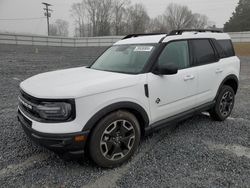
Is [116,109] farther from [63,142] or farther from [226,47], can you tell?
[226,47]

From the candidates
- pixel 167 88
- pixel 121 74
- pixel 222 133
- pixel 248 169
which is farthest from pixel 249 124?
pixel 121 74

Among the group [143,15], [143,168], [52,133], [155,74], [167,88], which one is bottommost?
[143,168]

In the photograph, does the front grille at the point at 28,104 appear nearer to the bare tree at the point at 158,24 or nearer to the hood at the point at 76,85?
the hood at the point at 76,85

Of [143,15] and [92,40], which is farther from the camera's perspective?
[143,15]

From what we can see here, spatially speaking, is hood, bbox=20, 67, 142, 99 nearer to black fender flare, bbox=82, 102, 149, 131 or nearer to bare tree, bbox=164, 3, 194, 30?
black fender flare, bbox=82, 102, 149, 131

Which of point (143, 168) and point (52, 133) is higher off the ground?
point (52, 133)

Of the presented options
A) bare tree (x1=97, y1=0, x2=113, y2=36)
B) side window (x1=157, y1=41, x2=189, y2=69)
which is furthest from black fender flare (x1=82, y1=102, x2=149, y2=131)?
bare tree (x1=97, y1=0, x2=113, y2=36)

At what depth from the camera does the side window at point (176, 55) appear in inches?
137

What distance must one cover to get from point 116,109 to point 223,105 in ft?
9.32

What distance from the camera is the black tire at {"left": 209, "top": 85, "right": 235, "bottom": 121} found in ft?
14.7

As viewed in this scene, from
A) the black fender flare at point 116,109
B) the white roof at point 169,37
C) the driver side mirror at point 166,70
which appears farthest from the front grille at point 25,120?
the white roof at point 169,37

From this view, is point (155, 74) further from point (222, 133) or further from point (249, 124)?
point (249, 124)

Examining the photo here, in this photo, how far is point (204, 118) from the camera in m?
4.85

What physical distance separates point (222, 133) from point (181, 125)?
77 centimetres
